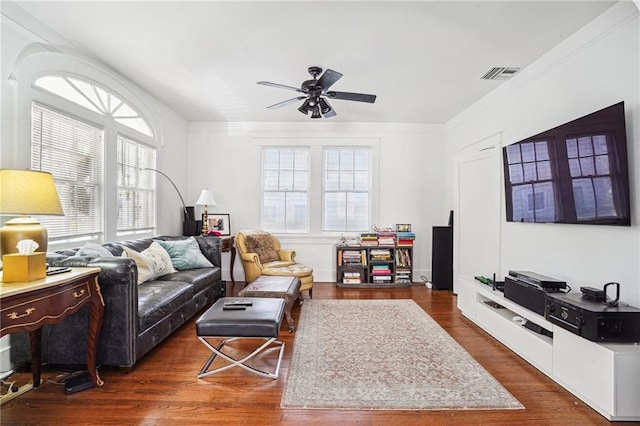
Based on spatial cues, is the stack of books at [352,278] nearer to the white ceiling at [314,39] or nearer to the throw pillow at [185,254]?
the throw pillow at [185,254]

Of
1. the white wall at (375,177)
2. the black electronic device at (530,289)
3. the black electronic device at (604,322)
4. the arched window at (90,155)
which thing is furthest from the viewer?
the white wall at (375,177)

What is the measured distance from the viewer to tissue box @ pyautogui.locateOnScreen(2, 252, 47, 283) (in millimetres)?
1751

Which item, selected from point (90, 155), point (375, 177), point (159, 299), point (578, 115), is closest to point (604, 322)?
point (578, 115)

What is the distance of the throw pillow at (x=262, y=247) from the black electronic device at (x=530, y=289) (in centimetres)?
314

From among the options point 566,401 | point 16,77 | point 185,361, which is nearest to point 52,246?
point 16,77

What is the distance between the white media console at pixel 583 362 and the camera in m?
1.76

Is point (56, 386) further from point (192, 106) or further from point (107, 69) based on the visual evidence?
point (192, 106)

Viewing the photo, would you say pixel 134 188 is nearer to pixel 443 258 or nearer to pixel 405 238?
pixel 405 238

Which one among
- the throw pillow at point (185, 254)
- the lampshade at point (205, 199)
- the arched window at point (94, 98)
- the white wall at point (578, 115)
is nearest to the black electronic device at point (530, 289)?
the white wall at point (578, 115)

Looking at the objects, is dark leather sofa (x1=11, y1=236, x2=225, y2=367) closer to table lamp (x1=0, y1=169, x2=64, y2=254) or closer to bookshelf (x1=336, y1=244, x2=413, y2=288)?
table lamp (x1=0, y1=169, x2=64, y2=254)

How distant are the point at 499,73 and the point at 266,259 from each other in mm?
3826

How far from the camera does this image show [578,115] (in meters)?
2.56

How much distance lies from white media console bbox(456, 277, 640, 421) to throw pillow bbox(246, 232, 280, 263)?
3093 millimetres

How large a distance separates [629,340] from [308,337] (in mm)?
2324
